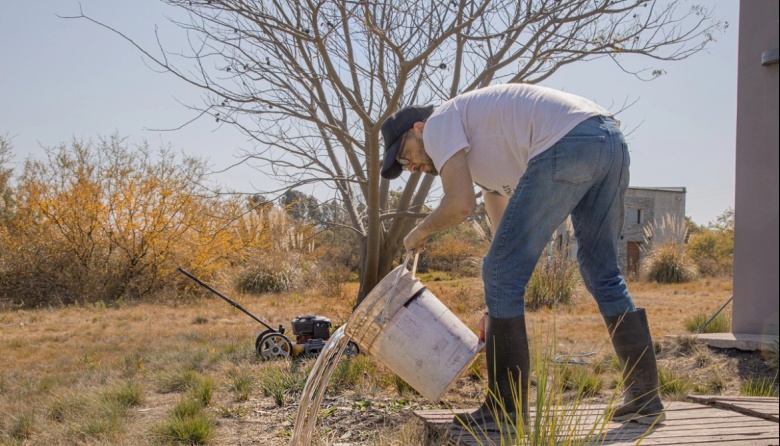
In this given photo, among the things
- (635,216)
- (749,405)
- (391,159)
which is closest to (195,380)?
(391,159)

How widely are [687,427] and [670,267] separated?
1339 cm

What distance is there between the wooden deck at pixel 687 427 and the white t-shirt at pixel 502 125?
924 mm

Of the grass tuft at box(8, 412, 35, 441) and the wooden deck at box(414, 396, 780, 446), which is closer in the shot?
the wooden deck at box(414, 396, 780, 446)

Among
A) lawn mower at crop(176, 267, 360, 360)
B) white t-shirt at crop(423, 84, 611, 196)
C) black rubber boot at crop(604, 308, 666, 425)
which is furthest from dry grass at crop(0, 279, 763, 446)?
white t-shirt at crop(423, 84, 611, 196)

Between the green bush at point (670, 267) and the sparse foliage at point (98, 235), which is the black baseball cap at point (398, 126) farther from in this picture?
the green bush at point (670, 267)

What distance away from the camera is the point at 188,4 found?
17.0ft

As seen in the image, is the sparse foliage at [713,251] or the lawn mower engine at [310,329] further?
the sparse foliage at [713,251]

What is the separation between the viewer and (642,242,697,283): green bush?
14625 millimetres

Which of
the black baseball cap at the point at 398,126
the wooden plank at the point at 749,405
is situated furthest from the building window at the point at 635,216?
the black baseball cap at the point at 398,126

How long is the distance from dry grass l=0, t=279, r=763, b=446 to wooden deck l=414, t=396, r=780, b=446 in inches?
10.9

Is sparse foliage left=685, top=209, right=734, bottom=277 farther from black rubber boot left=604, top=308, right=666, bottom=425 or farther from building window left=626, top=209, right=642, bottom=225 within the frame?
black rubber boot left=604, top=308, right=666, bottom=425

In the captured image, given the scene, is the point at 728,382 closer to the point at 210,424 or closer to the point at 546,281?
the point at 210,424

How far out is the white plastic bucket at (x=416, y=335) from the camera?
8.57 feet

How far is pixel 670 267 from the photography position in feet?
48.1
